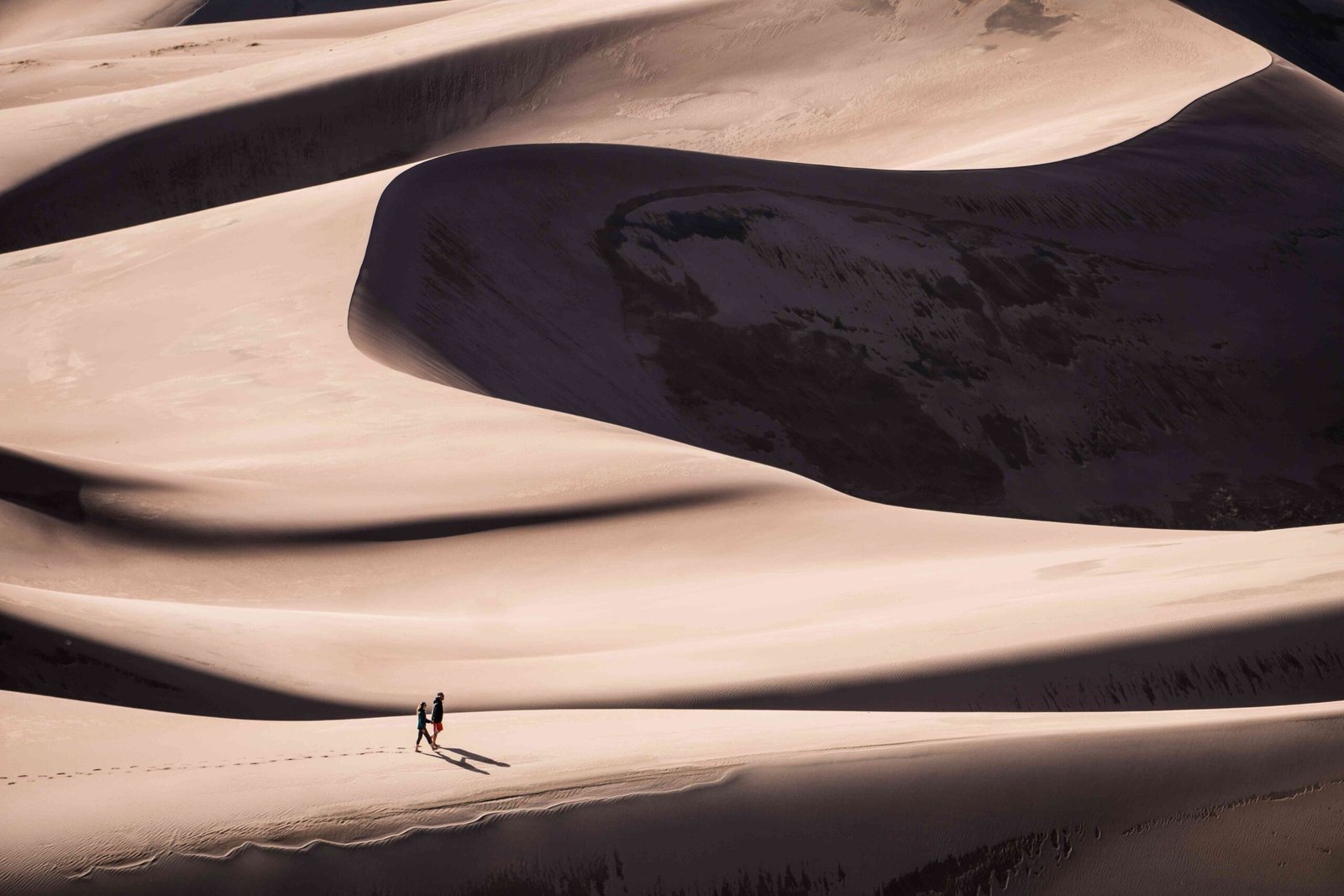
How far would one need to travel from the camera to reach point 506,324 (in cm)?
1411

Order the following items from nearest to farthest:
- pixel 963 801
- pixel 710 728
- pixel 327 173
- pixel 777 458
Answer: pixel 963 801 < pixel 710 728 < pixel 777 458 < pixel 327 173

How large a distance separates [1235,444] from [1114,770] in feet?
37.1

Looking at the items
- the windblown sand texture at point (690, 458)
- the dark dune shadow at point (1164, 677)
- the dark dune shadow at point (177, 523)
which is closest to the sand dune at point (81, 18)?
the windblown sand texture at point (690, 458)

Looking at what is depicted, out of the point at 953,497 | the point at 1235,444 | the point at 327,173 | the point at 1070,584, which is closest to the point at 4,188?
the point at 327,173

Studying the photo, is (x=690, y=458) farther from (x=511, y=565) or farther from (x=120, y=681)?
(x=120, y=681)

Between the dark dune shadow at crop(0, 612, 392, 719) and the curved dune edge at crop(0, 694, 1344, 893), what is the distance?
0.24 metres

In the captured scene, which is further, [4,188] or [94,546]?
[4,188]

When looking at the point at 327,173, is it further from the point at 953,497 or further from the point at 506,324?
the point at 953,497

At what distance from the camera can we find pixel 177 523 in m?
8.47

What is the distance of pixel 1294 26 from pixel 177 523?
2581cm

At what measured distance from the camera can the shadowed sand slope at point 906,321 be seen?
14.1 meters

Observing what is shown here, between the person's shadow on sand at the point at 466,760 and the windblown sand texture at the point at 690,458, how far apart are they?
1cm

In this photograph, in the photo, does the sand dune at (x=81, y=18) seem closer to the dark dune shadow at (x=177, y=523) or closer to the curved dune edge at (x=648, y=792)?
the dark dune shadow at (x=177, y=523)

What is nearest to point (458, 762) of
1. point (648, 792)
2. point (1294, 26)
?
point (648, 792)
